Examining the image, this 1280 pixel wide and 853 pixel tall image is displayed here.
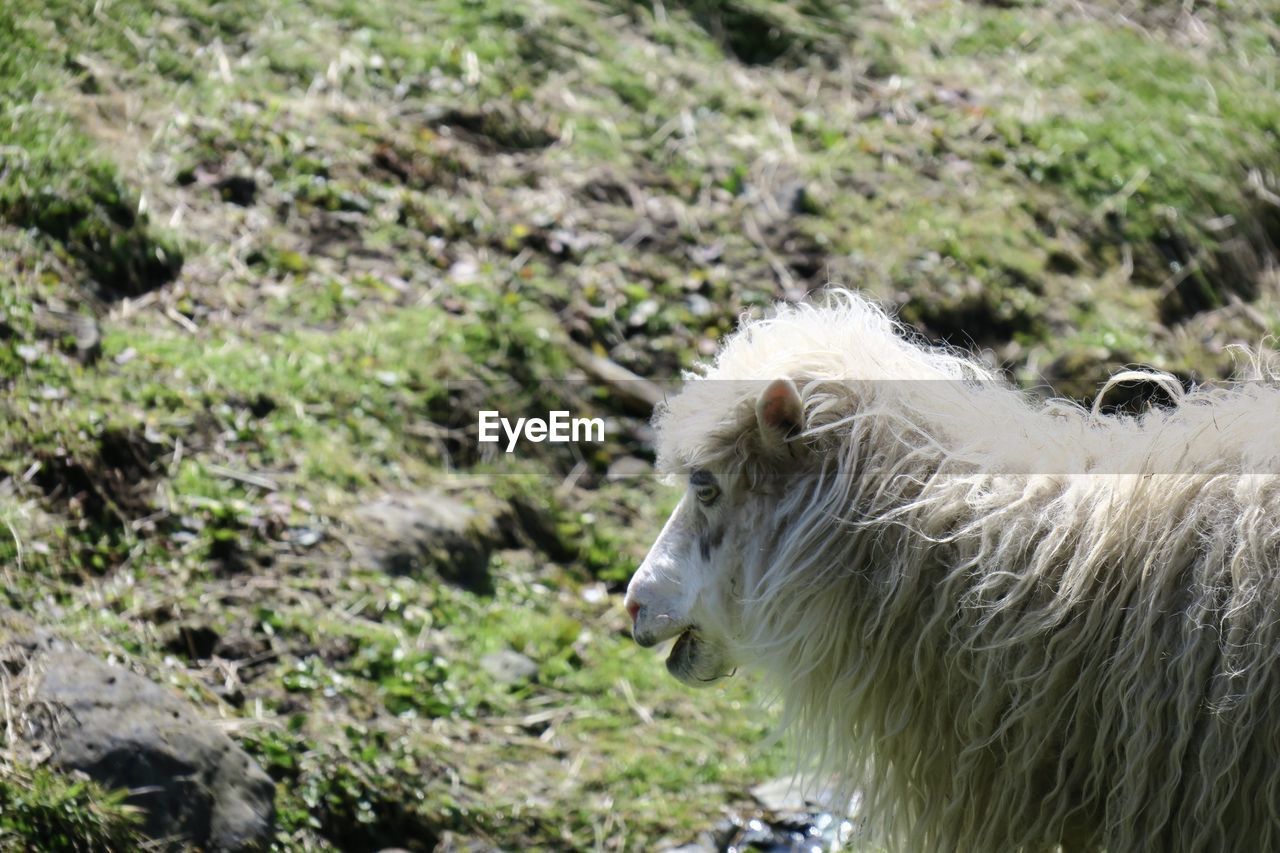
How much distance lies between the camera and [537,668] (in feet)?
17.1

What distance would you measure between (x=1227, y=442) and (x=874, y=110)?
5986 mm

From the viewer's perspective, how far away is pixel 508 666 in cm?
513

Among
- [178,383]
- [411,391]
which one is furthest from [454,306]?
[178,383]

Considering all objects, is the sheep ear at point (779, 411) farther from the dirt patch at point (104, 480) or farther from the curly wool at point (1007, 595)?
the dirt patch at point (104, 480)

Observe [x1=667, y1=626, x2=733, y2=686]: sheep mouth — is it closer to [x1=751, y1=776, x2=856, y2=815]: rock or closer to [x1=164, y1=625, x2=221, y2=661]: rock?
[x1=751, y1=776, x2=856, y2=815]: rock

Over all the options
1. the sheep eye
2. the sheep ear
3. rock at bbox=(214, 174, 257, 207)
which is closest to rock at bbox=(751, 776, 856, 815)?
the sheep eye

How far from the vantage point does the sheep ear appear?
3291 mm

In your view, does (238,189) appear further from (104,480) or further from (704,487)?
(704,487)

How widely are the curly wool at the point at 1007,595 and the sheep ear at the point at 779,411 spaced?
5 centimetres

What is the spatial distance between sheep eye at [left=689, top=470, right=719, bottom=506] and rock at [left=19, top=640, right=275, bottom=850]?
165 cm

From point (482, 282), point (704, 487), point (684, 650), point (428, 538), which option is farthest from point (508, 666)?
point (482, 282)

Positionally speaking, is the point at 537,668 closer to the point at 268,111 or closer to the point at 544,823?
the point at 544,823

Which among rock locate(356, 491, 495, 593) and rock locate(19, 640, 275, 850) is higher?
rock locate(19, 640, 275, 850)

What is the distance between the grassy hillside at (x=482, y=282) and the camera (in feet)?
15.2
